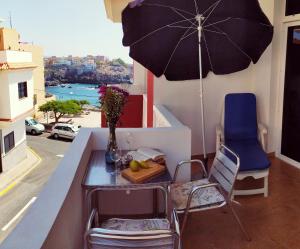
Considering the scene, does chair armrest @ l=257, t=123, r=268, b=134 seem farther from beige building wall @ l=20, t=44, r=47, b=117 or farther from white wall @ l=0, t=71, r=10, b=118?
beige building wall @ l=20, t=44, r=47, b=117

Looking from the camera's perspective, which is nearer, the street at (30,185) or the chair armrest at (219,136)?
the chair armrest at (219,136)

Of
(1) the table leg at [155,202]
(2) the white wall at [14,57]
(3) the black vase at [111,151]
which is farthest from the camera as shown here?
(2) the white wall at [14,57]

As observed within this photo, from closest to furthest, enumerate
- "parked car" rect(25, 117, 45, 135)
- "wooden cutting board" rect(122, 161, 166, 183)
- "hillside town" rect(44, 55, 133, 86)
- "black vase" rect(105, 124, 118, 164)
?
"wooden cutting board" rect(122, 161, 166, 183), "black vase" rect(105, 124, 118, 164), "hillside town" rect(44, 55, 133, 86), "parked car" rect(25, 117, 45, 135)

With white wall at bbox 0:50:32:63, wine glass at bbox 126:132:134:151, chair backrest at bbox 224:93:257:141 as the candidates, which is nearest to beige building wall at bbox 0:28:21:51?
white wall at bbox 0:50:32:63

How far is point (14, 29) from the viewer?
14844 millimetres

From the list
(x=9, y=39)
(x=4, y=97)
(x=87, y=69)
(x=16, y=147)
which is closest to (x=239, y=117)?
(x=87, y=69)

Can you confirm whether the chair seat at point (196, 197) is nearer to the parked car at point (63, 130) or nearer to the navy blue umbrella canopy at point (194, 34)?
the navy blue umbrella canopy at point (194, 34)

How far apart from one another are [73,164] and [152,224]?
0.67 m

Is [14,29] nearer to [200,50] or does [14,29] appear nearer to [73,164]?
[200,50]

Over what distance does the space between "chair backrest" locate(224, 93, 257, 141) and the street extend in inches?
160

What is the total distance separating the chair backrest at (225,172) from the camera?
2.70 m

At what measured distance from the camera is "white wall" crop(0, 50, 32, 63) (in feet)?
43.4

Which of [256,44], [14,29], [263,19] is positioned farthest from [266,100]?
[14,29]

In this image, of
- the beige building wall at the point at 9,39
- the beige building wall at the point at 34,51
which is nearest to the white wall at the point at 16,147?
the beige building wall at the point at 34,51
